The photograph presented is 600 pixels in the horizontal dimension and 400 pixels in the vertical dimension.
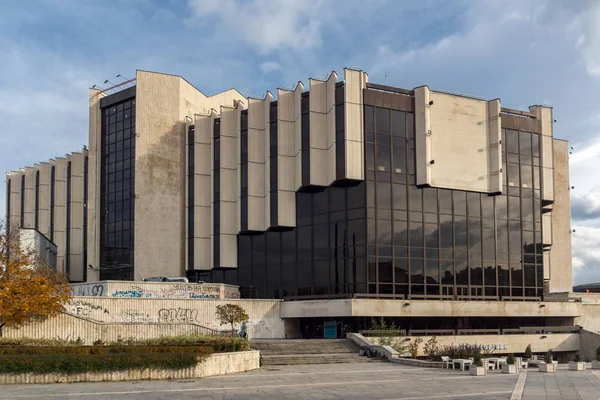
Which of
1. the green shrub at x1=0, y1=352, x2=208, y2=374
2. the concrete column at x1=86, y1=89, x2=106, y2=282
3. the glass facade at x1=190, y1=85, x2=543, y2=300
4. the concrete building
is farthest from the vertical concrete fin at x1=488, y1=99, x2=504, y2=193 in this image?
the concrete column at x1=86, y1=89, x2=106, y2=282

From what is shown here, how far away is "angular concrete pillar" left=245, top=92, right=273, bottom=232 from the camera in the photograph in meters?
57.9

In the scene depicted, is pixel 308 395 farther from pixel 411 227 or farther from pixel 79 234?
pixel 79 234

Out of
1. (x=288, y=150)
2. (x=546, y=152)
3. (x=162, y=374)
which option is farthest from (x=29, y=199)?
(x=162, y=374)

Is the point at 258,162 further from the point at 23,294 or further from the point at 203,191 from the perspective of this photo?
the point at 23,294

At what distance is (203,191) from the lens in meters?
62.5

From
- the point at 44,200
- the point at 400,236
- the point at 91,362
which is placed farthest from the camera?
the point at 44,200

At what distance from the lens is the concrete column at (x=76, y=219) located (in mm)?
75625

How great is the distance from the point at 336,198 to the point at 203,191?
14449 mm

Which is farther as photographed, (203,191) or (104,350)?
(203,191)

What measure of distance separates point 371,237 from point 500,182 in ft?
41.9

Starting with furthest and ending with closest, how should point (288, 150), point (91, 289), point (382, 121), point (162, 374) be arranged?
point (288, 150) → point (382, 121) → point (91, 289) → point (162, 374)

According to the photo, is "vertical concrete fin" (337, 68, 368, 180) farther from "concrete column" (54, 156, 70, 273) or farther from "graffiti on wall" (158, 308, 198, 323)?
"concrete column" (54, 156, 70, 273)

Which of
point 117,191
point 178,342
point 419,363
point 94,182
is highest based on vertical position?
point 94,182

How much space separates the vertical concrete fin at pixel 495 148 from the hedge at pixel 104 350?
3347 cm
